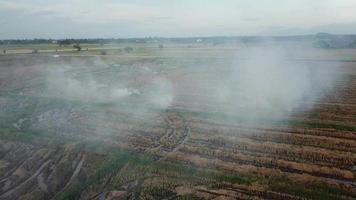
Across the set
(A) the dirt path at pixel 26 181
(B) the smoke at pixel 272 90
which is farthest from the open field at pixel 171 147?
(B) the smoke at pixel 272 90

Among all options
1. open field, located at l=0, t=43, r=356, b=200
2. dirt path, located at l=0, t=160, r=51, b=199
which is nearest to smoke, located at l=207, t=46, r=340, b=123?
open field, located at l=0, t=43, r=356, b=200

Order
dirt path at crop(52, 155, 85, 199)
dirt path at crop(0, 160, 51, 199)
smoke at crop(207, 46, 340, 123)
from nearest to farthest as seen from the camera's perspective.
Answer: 1. dirt path at crop(0, 160, 51, 199)
2. dirt path at crop(52, 155, 85, 199)
3. smoke at crop(207, 46, 340, 123)

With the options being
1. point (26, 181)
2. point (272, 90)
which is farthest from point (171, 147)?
point (272, 90)

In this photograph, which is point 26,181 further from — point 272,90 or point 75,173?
point 272,90

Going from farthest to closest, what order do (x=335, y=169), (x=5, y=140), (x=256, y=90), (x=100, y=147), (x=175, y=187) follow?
(x=256, y=90)
(x=5, y=140)
(x=100, y=147)
(x=335, y=169)
(x=175, y=187)

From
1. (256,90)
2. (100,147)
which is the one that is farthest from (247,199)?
(256,90)

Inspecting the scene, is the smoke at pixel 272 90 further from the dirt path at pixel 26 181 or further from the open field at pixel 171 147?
the dirt path at pixel 26 181

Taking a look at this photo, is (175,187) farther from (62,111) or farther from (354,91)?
(354,91)

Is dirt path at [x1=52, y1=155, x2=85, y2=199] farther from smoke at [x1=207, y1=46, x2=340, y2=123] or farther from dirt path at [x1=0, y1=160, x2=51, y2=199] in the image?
smoke at [x1=207, y1=46, x2=340, y2=123]
